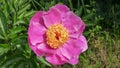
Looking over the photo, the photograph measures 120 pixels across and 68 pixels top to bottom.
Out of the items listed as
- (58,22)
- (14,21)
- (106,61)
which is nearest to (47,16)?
(58,22)

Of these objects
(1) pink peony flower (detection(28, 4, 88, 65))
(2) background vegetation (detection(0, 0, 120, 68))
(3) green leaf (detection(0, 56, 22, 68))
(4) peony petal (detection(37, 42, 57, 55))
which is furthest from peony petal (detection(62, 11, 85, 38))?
(2) background vegetation (detection(0, 0, 120, 68))

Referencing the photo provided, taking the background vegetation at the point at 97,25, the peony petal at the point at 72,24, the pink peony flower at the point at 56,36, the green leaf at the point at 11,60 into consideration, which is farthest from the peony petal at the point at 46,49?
the background vegetation at the point at 97,25

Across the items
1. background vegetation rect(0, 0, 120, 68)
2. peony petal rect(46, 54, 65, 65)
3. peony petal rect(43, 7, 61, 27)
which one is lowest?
background vegetation rect(0, 0, 120, 68)

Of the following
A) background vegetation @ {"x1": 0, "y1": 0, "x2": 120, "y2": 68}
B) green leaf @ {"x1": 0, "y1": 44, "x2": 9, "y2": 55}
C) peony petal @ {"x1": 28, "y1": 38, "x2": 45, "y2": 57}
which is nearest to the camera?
peony petal @ {"x1": 28, "y1": 38, "x2": 45, "y2": 57}

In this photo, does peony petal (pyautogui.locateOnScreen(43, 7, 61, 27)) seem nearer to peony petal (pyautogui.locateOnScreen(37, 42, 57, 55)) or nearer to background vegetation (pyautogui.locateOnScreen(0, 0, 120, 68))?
peony petal (pyautogui.locateOnScreen(37, 42, 57, 55))

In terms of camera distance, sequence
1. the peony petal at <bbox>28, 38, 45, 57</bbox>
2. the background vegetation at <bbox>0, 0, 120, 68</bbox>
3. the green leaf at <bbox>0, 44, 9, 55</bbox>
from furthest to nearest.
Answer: the background vegetation at <bbox>0, 0, 120, 68</bbox>
the green leaf at <bbox>0, 44, 9, 55</bbox>
the peony petal at <bbox>28, 38, 45, 57</bbox>

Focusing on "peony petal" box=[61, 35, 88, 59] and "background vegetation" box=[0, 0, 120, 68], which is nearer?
"peony petal" box=[61, 35, 88, 59]
